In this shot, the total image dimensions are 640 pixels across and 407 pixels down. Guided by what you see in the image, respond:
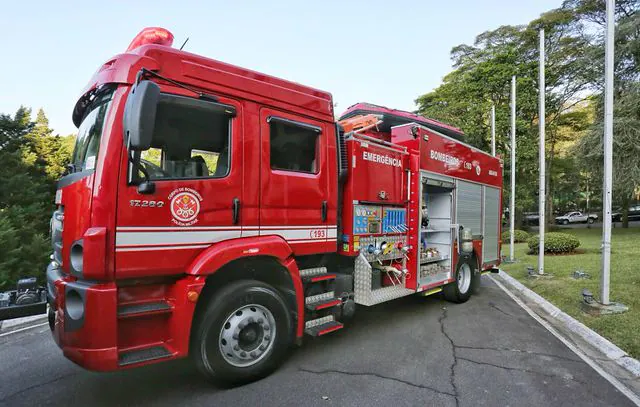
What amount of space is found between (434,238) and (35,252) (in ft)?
30.1

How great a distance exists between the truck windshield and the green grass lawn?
596 cm

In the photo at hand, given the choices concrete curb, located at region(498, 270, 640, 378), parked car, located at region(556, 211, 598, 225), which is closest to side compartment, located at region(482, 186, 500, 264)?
concrete curb, located at region(498, 270, 640, 378)

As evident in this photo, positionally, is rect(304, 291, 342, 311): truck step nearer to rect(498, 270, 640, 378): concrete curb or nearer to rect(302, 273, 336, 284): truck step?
rect(302, 273, 336, 284): truck step

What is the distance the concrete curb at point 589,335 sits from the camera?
409cm

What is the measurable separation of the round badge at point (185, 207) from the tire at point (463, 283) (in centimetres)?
503

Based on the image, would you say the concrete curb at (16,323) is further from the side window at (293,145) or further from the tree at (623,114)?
the tree at (623,114)

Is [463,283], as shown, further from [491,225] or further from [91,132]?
[91,132]

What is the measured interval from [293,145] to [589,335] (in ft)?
Answer: 15.3

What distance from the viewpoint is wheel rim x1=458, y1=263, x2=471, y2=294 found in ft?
22.6

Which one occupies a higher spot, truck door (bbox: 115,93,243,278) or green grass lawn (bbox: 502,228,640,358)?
truck door (bbox: 115,93,243,278)

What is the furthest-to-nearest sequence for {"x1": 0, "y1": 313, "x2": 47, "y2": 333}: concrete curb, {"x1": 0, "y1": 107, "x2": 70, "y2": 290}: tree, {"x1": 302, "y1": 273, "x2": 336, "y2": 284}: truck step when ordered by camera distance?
{"x1": 0, "y1": 107, "x2": 70, "y2": 290}: tree → {"x1": 0, "y1": 313, "x2": 47, "y2": 333}: concrete curb → {"x1": 302, "y1": 273, "x2": 336, "y2": 284}: truck step

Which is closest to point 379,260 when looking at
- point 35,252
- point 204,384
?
point 204,384

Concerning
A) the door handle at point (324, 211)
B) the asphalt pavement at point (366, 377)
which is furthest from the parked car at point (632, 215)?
the door handle at point (324, 211)

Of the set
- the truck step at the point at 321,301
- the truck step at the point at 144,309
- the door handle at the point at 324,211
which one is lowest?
the truck step at the point at 321,301
